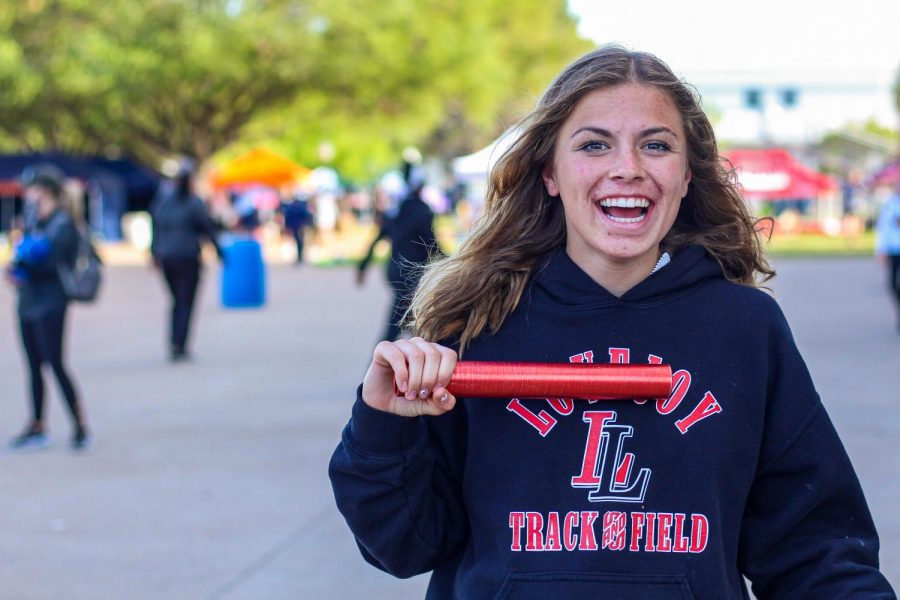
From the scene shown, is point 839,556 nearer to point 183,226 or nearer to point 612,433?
point 612,433

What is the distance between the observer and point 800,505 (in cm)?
217

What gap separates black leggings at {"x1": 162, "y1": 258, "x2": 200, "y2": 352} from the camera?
40.4ft

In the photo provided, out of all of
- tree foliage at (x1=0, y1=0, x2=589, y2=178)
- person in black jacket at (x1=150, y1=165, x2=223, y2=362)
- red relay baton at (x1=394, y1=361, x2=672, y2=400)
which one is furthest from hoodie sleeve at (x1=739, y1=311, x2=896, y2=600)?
tree foliage at (x1=0, y1=0, x2=589, y2=178)

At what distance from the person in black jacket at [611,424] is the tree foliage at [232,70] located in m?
32.3

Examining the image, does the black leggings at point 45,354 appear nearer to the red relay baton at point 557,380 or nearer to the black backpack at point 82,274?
the black backpack at point 82,274

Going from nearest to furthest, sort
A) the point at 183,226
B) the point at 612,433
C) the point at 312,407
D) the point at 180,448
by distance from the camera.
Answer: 1. the point at 612,433
2. the point at 180,448
3. the point at 312,407
4. the point at 183,226

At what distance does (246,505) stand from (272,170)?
30.9m

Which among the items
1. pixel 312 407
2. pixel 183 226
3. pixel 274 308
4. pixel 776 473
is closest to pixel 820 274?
pixel 274 308

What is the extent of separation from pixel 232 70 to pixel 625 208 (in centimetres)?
3297

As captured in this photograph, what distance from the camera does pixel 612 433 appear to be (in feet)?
6.89

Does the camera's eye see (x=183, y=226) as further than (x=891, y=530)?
Yes

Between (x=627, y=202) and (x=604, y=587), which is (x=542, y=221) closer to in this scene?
(x=627, y=202)

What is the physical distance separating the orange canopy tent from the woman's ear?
34.7 m

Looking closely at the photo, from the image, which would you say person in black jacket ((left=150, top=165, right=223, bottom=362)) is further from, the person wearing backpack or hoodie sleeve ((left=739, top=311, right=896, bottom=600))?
hoodie sleeve ((left=739, top=311, right=896, bottom=600))
